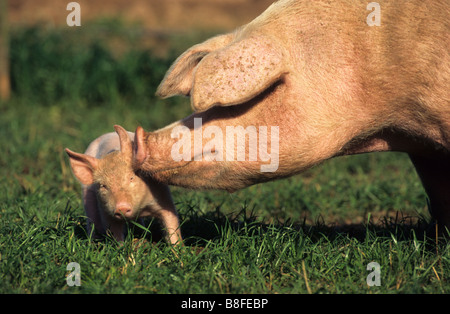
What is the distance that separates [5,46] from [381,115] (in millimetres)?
6840

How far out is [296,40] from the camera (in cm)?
334

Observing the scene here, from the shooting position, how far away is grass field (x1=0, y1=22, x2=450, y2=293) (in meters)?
3.59

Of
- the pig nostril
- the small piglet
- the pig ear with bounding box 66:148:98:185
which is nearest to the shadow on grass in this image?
the small piglet

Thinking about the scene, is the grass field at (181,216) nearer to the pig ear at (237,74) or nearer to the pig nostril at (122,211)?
the pig nostril at (122,211)

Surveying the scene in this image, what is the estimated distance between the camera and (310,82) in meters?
3.27

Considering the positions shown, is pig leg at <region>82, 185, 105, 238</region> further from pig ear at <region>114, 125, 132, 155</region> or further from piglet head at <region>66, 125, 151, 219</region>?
pig ear at <region>114, 125, 132, 155</region>

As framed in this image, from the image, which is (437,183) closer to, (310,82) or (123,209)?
(310,82)

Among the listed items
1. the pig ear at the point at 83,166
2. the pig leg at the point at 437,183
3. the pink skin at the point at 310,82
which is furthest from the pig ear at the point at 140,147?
the pig leg at the point at 437,183

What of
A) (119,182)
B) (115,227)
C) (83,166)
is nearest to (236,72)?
(119,182)

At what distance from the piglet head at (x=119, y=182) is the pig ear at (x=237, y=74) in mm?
565

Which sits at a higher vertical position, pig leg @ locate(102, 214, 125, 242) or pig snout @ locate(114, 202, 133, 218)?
pig snout @ locate(114, 202, 133, 218)

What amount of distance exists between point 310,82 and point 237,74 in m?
0.37
